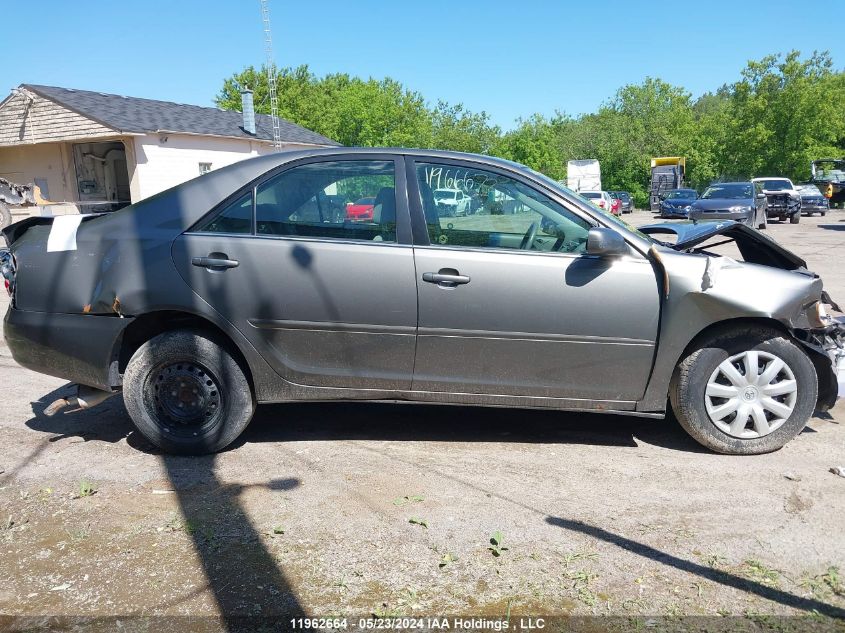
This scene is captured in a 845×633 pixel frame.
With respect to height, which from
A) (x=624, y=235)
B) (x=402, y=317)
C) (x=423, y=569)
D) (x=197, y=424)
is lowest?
(x=423, y=569)

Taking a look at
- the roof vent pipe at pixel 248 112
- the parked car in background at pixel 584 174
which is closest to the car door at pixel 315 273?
the roof vent pipe at pixel 248 112

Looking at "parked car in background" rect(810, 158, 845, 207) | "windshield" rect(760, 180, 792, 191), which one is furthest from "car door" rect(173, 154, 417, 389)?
"parked car in background" rect(810, 158, 845, 207)

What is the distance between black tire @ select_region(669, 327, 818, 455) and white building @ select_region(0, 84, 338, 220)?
787 inches

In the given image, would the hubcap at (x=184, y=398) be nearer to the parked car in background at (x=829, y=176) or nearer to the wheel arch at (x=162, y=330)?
the wheel arch at (x=162, y=330)

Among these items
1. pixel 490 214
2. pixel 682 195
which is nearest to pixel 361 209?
pixel 490 214

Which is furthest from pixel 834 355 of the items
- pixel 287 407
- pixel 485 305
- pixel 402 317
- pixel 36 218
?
pixel 36 218

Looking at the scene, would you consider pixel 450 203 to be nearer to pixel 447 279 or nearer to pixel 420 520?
pixel 447 279

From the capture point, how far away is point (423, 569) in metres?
2.98

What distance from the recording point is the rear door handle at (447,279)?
391cm

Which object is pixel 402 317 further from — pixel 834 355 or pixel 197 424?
pixel 834 355

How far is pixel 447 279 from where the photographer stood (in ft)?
12.8

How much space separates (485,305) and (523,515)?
3.79ft

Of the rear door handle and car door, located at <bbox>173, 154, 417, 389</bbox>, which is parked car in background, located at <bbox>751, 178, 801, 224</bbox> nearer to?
the rear door handle

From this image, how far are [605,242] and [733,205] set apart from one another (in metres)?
20.0
